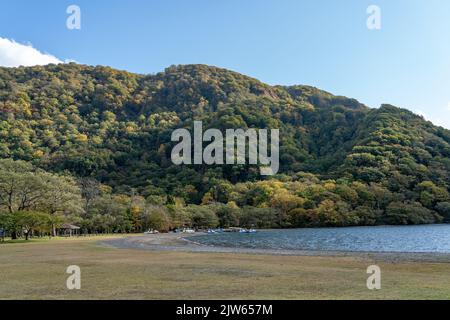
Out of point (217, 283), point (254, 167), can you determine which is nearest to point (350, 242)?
point (217, 283)

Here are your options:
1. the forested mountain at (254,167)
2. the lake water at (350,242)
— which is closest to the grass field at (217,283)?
the lake water at (350,242)

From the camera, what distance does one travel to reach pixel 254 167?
482ft

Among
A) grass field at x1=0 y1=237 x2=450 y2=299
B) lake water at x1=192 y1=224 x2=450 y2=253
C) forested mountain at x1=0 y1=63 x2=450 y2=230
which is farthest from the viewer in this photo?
forested mountain at x1=0 y1=63 x2=450 y2=230

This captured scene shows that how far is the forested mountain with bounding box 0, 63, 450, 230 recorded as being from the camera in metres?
114

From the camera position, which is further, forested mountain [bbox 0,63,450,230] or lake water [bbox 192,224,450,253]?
forested mountain [bbox 0,63,450,230]

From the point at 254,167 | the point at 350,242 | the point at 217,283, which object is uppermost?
the point at 254,167

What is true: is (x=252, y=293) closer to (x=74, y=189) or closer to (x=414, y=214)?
(x=74, y=189)

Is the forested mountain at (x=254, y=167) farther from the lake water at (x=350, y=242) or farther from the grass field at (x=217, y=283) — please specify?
the grass field at (x=217, y=283)

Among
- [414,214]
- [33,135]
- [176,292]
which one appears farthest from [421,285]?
[33,135]

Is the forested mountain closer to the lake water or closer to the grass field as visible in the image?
the lake water

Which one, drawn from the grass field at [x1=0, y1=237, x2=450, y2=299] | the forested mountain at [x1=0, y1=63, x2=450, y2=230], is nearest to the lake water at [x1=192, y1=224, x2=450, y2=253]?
the grass field at [x1=0, y1=237, x2=450, y2=299]

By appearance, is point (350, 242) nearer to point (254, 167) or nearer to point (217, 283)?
point (217, 283)

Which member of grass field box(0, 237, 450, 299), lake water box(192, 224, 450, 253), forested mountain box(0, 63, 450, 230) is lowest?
lake water box(192, 224, 450, 253)

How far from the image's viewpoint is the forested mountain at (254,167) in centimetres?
11419
